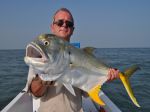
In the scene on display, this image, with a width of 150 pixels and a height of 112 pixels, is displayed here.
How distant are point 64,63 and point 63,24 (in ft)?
4.04

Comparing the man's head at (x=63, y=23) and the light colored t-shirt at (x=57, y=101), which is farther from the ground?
the man's head at (x=63, y=23)

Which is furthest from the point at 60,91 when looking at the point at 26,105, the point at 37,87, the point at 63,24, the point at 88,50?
the point at 26,105

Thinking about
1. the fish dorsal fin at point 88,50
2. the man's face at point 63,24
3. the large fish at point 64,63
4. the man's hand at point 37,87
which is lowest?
the man's hand at point 37,87

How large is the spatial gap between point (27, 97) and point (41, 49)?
3.92 meters

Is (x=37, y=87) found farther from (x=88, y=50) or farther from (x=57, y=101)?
(x=88, y=50)

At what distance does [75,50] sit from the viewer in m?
3.05

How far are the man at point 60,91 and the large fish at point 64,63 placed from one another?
262 mm

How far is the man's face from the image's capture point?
3986mm

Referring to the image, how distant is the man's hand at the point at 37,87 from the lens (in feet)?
11.7

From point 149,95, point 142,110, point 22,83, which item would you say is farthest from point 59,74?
point 22,83

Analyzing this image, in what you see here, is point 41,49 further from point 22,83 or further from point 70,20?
point 22,83

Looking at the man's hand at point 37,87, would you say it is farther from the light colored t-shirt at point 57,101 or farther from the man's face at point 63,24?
the man's face at point 63,24

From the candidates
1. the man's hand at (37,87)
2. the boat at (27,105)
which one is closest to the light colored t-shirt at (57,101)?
the man's hand at (37,87)

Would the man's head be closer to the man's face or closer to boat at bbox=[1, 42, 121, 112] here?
the man's face
